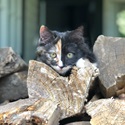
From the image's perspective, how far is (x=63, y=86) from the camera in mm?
1876

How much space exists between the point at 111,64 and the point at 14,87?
0.54 meters

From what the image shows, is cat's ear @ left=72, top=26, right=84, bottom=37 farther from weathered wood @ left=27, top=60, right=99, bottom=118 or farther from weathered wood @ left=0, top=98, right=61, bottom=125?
weathered wood @ left=0, top=98, right=61, bottom=125

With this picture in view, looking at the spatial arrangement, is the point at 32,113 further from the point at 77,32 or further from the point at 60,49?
the point at 77,32

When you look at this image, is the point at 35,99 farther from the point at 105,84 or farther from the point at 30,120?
the point at 105,84

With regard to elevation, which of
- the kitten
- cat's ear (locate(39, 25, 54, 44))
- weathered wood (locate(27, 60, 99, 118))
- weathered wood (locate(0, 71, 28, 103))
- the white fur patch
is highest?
cat's ear (locate(39, 25, 54, 44))

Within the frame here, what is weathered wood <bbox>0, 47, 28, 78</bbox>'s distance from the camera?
7.02 feet

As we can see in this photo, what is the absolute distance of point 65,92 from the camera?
1.86m

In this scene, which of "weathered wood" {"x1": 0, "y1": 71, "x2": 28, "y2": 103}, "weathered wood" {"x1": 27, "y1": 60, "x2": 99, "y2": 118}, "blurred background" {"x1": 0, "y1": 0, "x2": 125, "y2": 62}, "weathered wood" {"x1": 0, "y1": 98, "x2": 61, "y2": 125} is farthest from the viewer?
"blurred background" {"x1": 0, "y1": 0, "x2": 125, "y2": 62}

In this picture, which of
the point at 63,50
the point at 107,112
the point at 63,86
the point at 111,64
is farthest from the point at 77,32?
the point at 107,112

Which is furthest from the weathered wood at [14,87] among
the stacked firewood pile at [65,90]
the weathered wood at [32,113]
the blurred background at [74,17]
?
the blurred background at [74,17]

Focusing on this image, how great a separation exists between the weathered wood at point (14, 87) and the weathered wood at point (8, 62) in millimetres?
48

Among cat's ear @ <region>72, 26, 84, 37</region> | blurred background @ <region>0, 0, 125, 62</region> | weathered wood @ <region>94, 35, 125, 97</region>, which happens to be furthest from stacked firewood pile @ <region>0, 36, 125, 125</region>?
blurred background @ <region>0, 0, 125, 62</region>

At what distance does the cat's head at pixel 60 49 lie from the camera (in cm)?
205

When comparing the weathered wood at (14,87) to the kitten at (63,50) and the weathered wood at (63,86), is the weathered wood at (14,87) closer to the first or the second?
the kitten at (63,50)
